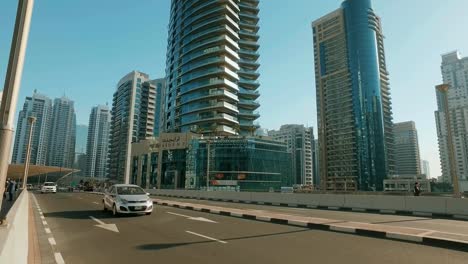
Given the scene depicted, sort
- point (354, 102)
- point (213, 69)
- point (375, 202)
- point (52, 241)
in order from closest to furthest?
point (52, 241) < point (375, 202) < point (213, 69) < point (354, 102)

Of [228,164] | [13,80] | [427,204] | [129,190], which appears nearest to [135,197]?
[129,190]

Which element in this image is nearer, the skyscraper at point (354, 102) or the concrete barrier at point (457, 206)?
the concrete barrier at point (457, 206)

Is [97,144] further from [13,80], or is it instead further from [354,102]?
[13,80]

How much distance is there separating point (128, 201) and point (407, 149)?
194409 mm

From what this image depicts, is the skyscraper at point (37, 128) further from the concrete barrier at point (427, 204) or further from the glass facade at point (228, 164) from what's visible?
the concrete barrier at point (427, 204)

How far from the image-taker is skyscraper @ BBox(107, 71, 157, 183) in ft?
511

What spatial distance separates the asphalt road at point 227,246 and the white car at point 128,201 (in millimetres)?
2906

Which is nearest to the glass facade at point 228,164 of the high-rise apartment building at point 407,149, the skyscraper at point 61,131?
the skyscraper at point 61,131

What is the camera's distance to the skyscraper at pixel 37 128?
96688mm

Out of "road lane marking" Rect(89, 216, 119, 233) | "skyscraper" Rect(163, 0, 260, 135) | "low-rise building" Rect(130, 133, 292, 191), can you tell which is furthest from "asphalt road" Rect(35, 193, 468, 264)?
"skyscraper" Rect(163, 0, 260, 135)

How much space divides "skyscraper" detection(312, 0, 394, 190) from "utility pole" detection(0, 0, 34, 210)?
5381 inches

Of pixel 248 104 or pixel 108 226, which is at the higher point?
pixel 248 104

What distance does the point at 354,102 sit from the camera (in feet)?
437

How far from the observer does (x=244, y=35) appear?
4222 inches
